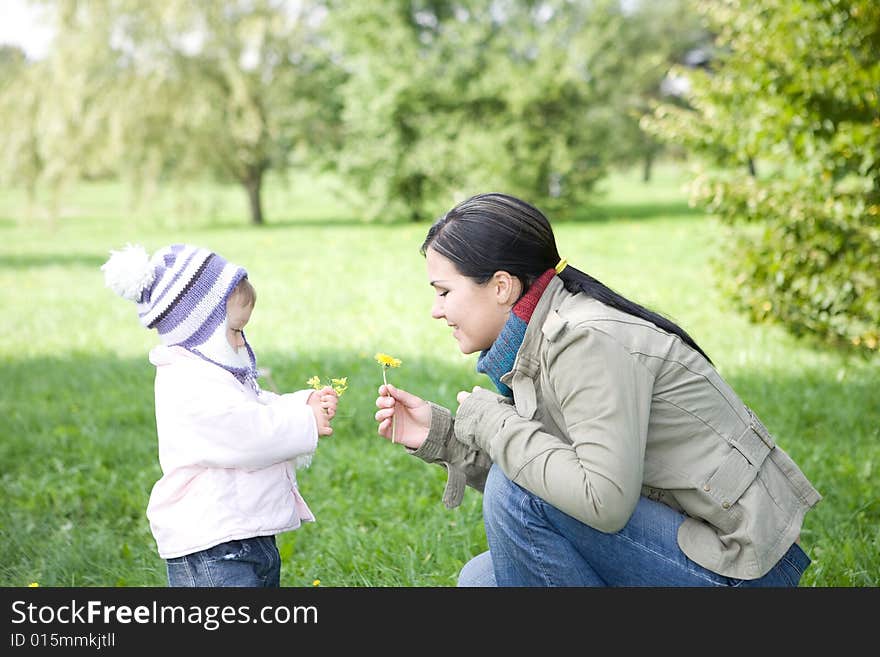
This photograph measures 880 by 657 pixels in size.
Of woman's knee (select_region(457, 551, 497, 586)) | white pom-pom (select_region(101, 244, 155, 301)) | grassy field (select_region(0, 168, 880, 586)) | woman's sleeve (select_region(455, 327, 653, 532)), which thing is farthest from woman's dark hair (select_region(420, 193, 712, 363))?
grassy field (select_region(0, 168, 880, 586))

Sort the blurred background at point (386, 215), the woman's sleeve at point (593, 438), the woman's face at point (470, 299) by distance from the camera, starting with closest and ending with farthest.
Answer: the woman's sleeve at point (593, 438), the woman's face at point (470, 299), the blurred background at point (386, 215)

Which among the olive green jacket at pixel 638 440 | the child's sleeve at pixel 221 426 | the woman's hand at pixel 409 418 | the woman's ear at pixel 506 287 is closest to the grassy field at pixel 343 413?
→ the woman's hand at pixel 409 418

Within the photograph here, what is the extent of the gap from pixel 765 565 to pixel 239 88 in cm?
1770

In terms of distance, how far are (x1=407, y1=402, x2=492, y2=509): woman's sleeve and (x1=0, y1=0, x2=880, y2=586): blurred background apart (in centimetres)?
59

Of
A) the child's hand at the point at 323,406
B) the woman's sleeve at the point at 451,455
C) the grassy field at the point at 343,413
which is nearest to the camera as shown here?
the child's hand at the point at 323,406

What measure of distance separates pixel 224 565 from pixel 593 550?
3.02 ft

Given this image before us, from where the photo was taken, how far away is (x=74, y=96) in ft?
50.1

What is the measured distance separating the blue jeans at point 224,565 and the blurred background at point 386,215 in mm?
747

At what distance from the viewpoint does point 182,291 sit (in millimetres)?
2365

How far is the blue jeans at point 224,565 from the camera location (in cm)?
234

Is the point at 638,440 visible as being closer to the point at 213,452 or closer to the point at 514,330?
the point at 514,330

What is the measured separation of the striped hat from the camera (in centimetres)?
235

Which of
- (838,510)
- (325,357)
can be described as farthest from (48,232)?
(838,510)

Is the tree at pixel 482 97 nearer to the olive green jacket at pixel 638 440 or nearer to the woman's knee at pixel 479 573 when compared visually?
the woman's knee at pixel 479 573
